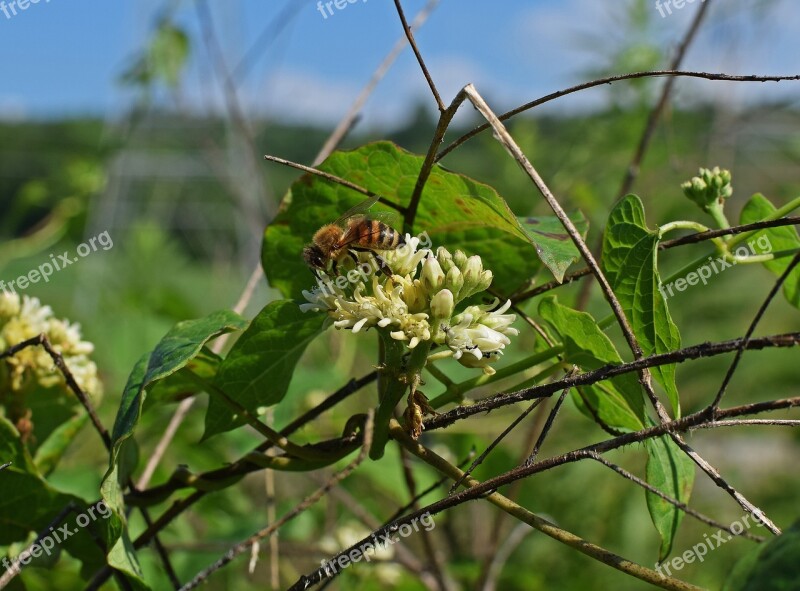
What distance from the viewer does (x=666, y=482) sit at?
63 cm

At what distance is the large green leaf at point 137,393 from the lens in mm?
580

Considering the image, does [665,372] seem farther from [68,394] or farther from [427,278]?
[68,394]

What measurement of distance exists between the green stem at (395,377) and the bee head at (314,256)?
0.14 metres

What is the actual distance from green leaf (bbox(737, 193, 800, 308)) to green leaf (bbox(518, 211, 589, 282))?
177 millimetres

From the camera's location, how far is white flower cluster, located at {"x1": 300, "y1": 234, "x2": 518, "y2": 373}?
2.01ft

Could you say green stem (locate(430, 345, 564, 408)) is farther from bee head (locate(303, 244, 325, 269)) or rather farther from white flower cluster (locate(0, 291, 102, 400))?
white flower cluster (locate(0, 291, 102, 400))

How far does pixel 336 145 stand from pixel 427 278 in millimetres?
488

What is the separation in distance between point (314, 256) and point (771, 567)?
47 cm

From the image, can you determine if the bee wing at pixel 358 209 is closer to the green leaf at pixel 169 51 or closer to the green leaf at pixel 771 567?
the green leaf at pixel 771 567

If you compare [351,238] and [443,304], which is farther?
[351,238]

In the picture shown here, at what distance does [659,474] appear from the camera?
63 centimetres

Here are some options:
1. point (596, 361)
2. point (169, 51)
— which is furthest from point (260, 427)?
point (169, 51)

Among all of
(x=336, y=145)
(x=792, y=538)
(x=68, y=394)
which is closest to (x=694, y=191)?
(x=792, y=538)

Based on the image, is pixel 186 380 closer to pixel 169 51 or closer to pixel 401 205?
pixel 401 205
